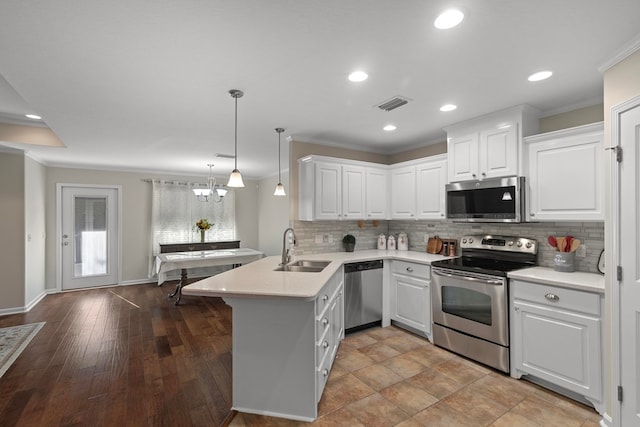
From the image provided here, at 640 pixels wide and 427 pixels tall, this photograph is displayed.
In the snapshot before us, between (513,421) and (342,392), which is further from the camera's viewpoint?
(342,392)

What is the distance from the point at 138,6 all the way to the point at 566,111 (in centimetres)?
346

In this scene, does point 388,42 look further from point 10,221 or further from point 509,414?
point 10,221

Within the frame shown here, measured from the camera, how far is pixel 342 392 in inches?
94.8

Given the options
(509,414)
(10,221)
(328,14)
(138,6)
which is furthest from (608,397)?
(10,221)

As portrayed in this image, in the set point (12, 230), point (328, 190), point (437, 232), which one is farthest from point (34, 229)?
point (437, 232)

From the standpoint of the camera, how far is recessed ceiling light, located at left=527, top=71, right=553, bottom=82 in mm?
2201

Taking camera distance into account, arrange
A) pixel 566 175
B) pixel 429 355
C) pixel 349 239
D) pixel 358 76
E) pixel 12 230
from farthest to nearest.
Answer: pixel 12 230, pixel 349 239, pixel 429 355, pixel 566 175, pixel 358 76

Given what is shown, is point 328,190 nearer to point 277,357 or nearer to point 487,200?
point 487,200

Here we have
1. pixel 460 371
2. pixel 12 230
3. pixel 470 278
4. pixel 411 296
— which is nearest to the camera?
pixel 460 371

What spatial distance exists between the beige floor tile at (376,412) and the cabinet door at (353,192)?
2.09 m

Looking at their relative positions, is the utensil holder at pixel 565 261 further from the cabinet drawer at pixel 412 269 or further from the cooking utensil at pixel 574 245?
the cabinet drawer at pixel 412 269

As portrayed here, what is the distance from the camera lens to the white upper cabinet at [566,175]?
240 cm

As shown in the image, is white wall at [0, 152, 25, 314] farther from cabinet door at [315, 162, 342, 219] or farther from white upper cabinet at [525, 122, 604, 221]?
white upper cabinet at [525, 122, 604, 221]

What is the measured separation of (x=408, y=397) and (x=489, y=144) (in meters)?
2.45
